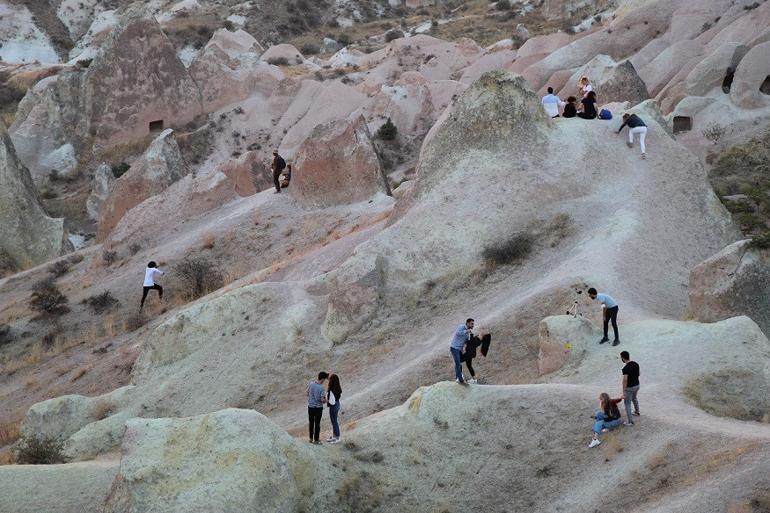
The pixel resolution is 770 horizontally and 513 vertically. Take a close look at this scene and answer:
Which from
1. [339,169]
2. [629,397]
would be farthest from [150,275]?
[629,397]

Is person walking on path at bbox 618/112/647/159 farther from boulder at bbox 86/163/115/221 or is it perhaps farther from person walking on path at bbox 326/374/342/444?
boulder at bbox 86/163/115/221

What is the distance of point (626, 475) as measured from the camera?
42.3 ft

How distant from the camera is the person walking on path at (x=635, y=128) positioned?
24594mm

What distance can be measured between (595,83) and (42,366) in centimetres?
2132

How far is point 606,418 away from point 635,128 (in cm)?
1220

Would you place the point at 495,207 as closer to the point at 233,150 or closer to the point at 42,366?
the point at 42,366

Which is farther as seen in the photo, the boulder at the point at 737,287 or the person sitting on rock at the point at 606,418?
the boulder at the point at 737,287

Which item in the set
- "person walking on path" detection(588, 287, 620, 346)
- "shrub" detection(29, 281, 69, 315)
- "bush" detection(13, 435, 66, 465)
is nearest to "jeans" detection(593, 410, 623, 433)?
"person walking on path" detection(588, 287, 620, 346)

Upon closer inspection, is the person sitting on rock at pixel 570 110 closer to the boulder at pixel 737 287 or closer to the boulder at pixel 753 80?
the boulder at pixel 737 287

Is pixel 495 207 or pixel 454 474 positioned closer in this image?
pixel 454 474

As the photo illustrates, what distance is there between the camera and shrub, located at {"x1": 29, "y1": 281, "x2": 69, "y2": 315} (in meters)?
31.2

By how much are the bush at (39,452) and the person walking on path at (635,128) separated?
1380 cm

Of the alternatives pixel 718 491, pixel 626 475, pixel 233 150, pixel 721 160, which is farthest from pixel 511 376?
pixel 233 150

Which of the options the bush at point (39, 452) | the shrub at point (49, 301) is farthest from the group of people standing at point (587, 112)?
the shrub at point (49, 301)
